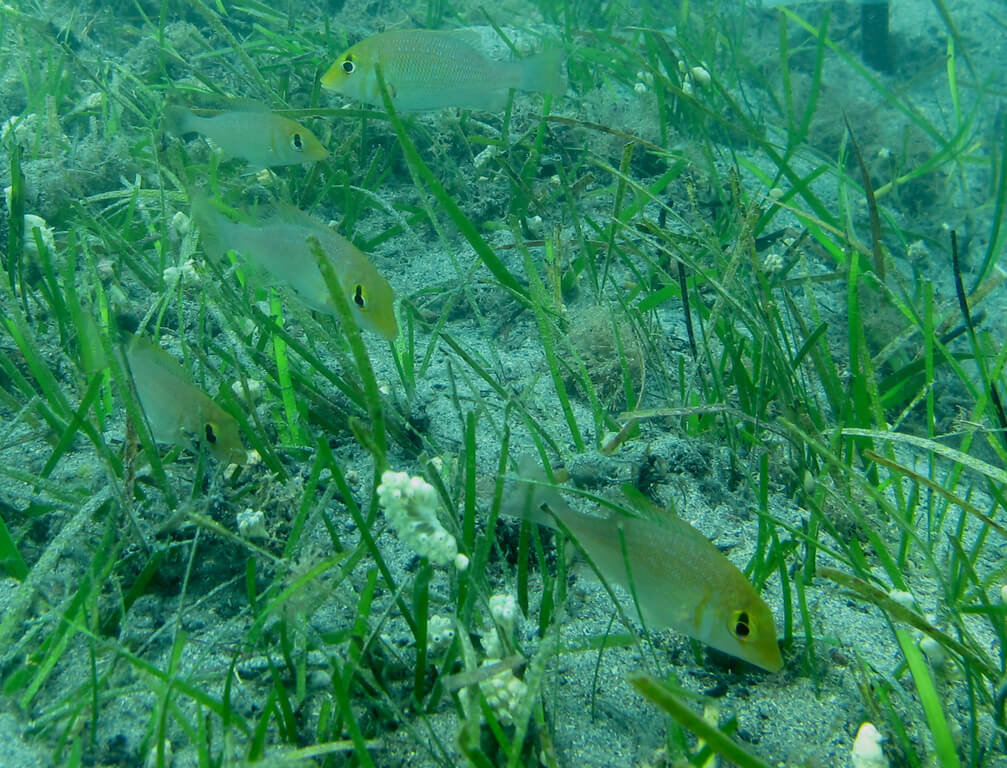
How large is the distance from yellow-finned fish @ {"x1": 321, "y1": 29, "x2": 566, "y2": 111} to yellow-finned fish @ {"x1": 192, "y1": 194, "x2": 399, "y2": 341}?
1.48 meters

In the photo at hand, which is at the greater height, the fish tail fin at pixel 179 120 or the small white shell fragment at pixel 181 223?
the fish tail fin at pixel 179 120

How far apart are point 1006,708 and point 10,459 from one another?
133 inches

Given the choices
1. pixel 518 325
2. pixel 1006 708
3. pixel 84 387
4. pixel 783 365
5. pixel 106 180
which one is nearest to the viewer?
pixel 1006 708

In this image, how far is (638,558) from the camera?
1.51m

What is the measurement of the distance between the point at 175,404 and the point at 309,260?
682 mm

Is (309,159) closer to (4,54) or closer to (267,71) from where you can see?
(267,71)

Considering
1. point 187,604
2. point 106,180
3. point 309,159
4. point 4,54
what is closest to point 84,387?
point 187,604

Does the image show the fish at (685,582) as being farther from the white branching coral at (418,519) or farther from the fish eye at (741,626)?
the white branching coral at (418,519)

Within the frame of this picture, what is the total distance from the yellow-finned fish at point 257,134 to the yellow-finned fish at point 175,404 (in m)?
1.96

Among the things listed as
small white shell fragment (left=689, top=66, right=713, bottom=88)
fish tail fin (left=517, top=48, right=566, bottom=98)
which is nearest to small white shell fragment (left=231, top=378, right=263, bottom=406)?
fish tail fin (left=517, top=48, right=566, bottom=98)

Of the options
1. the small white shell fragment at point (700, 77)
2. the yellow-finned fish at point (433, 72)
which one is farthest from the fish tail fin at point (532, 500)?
the small white shell fragment at point (700, 77)

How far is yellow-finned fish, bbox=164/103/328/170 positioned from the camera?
Answer: 3.44 meters

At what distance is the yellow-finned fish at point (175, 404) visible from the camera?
1929 mm

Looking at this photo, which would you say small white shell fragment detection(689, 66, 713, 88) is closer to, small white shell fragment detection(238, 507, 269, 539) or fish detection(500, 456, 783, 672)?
fish detection(500, 456, 783, 672)
